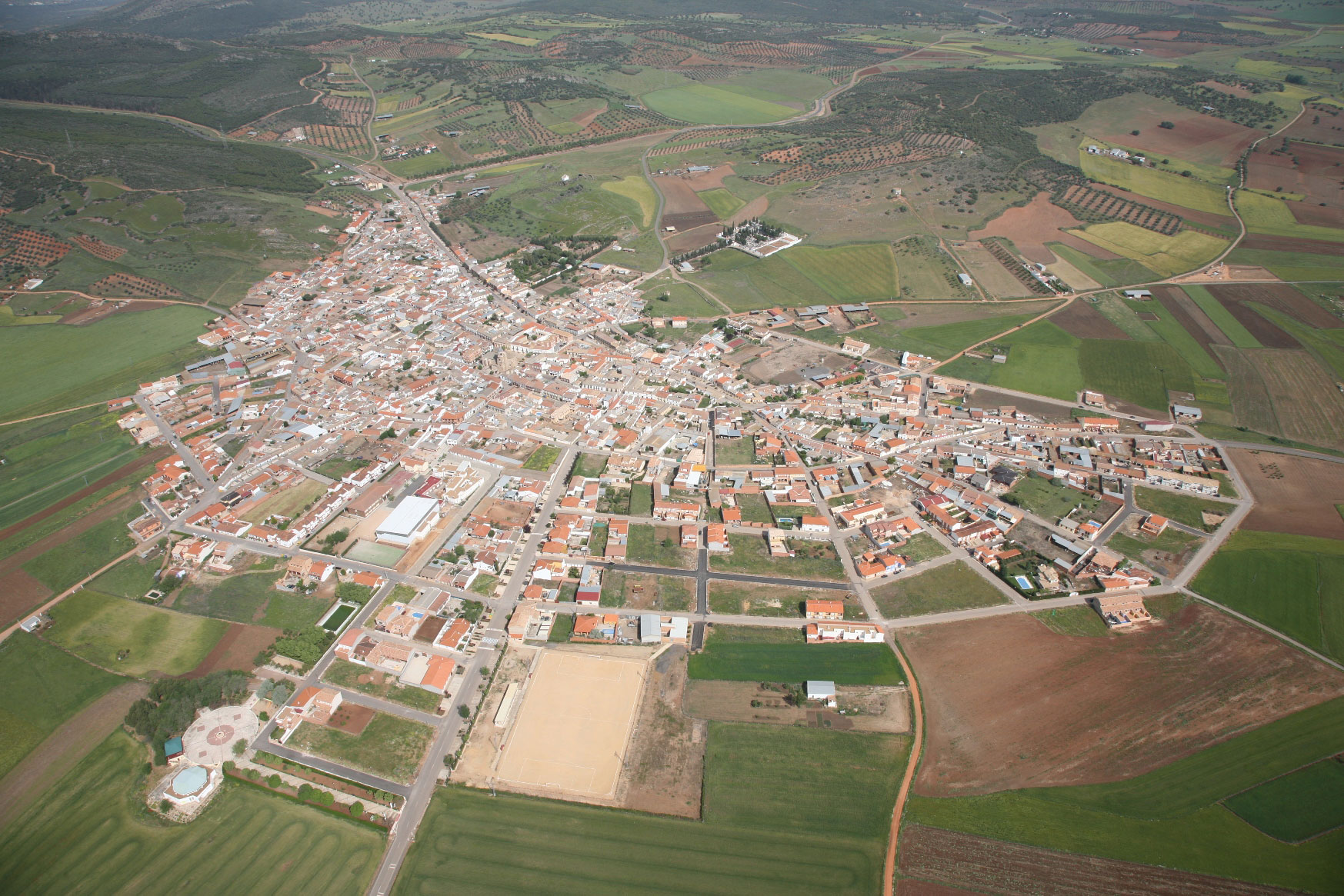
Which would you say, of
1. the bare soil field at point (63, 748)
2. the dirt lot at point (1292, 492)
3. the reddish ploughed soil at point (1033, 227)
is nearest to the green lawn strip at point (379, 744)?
the bare soil field at point (63, 748)

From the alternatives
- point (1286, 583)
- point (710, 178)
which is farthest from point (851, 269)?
point (1286, 583)

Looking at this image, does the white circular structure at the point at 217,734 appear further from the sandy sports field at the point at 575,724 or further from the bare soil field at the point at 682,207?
the bare soil field at the point at 682,207

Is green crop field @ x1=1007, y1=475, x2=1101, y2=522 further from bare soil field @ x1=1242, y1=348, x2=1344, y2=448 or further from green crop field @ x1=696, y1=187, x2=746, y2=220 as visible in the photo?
green crop field @ x1=696, y1=187, x2=746, y2=220

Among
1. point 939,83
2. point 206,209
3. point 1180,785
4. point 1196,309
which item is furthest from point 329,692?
point 939,83

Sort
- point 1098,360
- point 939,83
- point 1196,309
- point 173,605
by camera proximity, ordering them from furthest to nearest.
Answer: point 939,83, point 1196,309, point 1098,360, point 173,605

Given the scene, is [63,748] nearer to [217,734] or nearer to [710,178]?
[217,734]

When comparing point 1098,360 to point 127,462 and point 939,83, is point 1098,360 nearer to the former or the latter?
point 127,462
